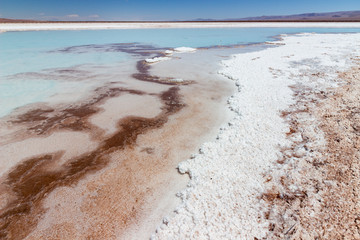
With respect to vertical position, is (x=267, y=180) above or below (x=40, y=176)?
above

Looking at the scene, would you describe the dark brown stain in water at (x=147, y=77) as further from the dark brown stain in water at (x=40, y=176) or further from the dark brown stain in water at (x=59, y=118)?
the dark brown stain in water at (x=40, y=176)

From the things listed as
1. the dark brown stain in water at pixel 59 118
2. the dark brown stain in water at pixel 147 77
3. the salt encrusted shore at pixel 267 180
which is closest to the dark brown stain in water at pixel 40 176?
the dark brown stain in water at pixel 59 118

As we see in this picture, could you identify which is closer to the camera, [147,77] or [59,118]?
[59,118]

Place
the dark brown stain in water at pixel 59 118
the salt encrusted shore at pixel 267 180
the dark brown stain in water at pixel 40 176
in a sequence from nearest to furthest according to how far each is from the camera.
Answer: the salt encrusted shore at pixel 267 180 → the dark brown stain in water at pixel 40 176 → the dark brown stain in water at pixel 59 118

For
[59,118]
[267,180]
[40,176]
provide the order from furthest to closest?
1. [59,118]
2. [40,176]
3. [267,180]

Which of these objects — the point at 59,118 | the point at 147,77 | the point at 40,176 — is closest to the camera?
the point at 40,176

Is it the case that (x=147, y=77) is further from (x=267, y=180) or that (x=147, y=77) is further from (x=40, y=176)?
(x=267, y=180)

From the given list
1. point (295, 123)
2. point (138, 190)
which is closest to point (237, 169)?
point (138, 190)

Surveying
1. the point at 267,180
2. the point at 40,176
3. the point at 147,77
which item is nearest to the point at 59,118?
the point at 40,176

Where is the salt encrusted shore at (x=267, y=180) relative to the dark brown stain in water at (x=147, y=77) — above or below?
above

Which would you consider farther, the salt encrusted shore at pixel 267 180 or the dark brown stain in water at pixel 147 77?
the dark brown stain in water at pixel 147 77
